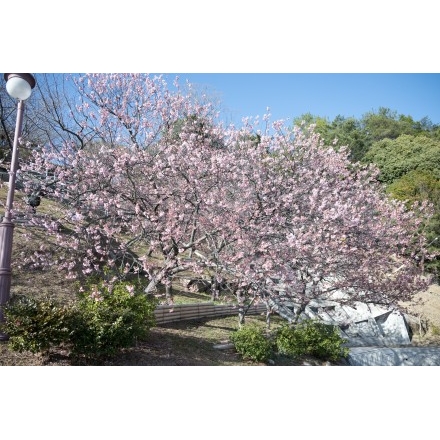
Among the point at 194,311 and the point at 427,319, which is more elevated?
the point at 194,311

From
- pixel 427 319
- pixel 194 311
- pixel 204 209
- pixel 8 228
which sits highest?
pixel 204 209

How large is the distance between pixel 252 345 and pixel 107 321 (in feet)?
4.99

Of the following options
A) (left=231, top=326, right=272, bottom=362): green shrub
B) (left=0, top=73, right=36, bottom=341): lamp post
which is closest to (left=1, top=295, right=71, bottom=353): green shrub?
(left=0, top=73, right=36, bottom=341): lamp post

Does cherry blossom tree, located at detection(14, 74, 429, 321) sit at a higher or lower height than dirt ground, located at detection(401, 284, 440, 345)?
higher

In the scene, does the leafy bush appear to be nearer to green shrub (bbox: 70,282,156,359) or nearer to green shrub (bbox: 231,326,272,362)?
green shrub (bbox: 70,282,156,359)

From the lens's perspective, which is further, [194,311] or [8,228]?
[194,311]

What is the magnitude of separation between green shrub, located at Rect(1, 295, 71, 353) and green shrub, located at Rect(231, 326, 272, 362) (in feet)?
5.80

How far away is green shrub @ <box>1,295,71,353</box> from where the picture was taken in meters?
2.85

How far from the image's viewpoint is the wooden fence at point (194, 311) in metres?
4.53

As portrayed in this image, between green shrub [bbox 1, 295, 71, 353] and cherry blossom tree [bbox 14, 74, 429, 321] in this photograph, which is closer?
green shrub [bbox 1, 295, 71, 353]

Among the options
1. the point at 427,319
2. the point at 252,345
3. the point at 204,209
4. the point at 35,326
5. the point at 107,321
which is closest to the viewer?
the point at 35,326

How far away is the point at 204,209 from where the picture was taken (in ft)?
15.3

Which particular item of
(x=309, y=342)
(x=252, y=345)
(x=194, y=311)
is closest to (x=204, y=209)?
(x=194, y=311)

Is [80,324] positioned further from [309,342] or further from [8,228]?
[309,342]
